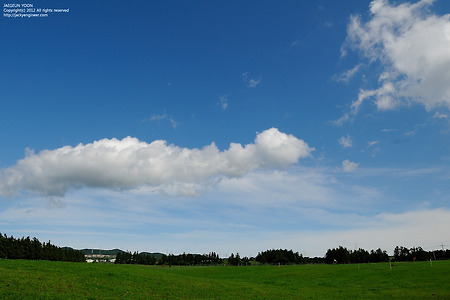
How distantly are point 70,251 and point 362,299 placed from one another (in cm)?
14670

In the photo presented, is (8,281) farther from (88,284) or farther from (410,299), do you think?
(410,299)

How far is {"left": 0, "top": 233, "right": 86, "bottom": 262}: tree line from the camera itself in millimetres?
113062

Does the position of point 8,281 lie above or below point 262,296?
above

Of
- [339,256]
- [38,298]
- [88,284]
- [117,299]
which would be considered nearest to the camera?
[38,298]

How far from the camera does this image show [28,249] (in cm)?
11981

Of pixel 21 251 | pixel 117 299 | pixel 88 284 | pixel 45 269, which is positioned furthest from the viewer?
pixel 21 251

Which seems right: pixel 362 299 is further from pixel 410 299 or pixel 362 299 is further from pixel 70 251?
pixel 70 251

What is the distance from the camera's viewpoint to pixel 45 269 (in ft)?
134

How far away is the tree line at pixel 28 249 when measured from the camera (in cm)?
11306

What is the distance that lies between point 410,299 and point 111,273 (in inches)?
1428

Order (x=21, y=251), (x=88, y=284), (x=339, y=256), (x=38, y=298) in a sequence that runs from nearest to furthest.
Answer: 1. (x=38, y=298)
2. (x=88, y=284)
3. (x=21, y=251)
4. (x=339, y=256)

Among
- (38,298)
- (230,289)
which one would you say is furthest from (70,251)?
(38,298)

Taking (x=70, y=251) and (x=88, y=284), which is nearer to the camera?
(x=88, y=284)

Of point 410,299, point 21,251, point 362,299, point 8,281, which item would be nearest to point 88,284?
point 8,281
